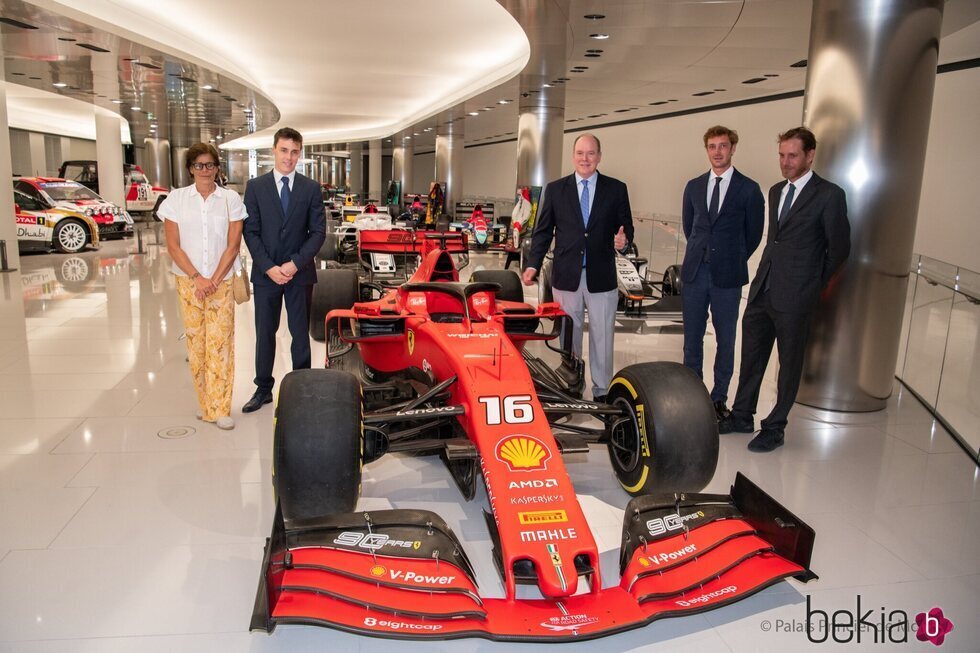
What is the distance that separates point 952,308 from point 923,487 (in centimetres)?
181

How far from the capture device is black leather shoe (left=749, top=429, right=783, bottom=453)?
4.86m

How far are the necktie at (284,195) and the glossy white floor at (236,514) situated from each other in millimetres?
1505

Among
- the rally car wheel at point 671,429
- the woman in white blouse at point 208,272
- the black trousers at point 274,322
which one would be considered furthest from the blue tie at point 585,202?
the woman in white blouse at point 208,272

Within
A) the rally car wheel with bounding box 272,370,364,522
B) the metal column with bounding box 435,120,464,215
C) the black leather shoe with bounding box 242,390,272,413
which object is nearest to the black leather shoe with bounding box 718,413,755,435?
the rally car wheel with bounding box 272,370,364,522

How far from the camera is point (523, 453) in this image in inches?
126

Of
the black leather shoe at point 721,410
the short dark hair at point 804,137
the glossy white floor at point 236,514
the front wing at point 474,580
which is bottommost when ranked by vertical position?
the glossy white floor at point 236,514

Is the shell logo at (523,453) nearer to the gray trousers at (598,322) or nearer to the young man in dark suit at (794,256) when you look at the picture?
the gray trousers at (598,322)

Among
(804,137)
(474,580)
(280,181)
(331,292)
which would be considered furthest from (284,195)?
(804,137)

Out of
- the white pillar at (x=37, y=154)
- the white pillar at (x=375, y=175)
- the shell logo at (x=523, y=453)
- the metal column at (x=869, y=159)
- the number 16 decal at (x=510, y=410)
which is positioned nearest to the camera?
the shell logo at (x=523, y=453)

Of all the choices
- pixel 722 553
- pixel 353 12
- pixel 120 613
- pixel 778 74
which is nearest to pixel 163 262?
pixel 353 12

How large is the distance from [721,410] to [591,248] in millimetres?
1524

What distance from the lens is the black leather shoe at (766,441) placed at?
486 centimetres

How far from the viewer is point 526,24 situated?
9008 mm

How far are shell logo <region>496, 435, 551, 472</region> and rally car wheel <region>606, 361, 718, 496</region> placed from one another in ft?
2.10
